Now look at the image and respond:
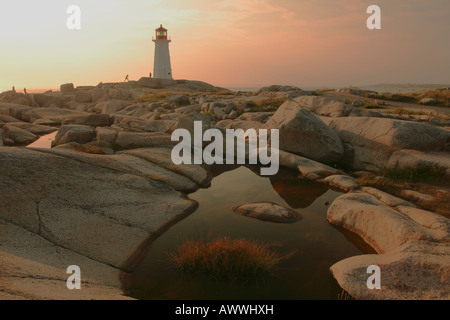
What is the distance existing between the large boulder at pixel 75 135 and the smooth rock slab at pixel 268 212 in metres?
12.9

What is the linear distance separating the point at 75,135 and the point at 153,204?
1169 centimetres

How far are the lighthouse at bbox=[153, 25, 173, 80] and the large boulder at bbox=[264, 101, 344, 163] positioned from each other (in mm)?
65268

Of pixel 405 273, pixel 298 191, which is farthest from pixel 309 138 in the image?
pixel 405 273

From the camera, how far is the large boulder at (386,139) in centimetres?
1381

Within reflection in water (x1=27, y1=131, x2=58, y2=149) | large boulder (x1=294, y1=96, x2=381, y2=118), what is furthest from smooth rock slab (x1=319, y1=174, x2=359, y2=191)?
reflection in water (x1=27, y1=131, x2=58, y2=149)

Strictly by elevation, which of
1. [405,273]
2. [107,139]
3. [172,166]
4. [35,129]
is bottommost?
[405,273]

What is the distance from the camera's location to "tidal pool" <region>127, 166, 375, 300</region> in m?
6.18

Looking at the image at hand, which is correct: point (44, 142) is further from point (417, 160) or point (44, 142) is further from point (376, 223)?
point (417, 160)

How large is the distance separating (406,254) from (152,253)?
620 cm

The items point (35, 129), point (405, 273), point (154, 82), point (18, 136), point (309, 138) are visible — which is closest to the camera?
point (405, 273)

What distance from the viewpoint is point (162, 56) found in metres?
73.5

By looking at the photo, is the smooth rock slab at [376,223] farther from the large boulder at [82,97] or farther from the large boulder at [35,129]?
the large boulder at [82,97]

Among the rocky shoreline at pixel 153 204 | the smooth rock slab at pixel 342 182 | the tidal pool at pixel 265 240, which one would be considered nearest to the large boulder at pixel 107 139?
the rocky shoreline at pixel 153 204

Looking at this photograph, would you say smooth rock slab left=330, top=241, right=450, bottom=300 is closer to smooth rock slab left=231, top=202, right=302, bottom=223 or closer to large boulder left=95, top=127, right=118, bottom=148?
smooth rock slab left=231, top=202, right=302, bottom=223
